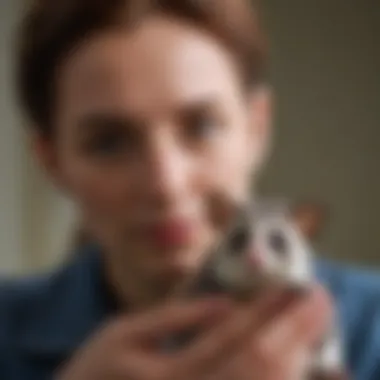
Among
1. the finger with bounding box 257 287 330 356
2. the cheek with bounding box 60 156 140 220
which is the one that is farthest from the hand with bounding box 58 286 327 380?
the cheek with bounding box 60 156 140 220

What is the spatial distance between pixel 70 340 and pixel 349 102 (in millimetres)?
499

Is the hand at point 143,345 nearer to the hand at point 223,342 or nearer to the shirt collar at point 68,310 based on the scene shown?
the hand at point 223,342

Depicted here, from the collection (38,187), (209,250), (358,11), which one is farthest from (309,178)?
(209,250)

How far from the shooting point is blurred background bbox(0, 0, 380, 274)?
0.88 meters

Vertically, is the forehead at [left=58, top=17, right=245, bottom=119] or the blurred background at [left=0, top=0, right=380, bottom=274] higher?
the blurred background at [left=0, top=0, right=380, bottom=274]

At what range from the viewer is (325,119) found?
883 mm

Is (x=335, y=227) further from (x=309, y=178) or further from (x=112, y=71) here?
(x=112, y=71)

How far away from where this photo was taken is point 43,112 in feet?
1.64

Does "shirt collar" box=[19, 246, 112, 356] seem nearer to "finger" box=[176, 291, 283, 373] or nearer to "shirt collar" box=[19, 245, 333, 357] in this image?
"shirt collar" box=[19, 245, 333, 357]

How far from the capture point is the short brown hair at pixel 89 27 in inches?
17.9

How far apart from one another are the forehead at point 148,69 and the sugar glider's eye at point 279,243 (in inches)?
5.2

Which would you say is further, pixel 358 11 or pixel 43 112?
pixel 358 11

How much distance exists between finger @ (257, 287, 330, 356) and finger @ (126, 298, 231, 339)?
0.02 m

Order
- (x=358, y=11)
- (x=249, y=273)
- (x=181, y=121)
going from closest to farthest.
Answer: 1. (x=249, y=273)
2. (x=181, y=121)
3. (x=358, y=11)
